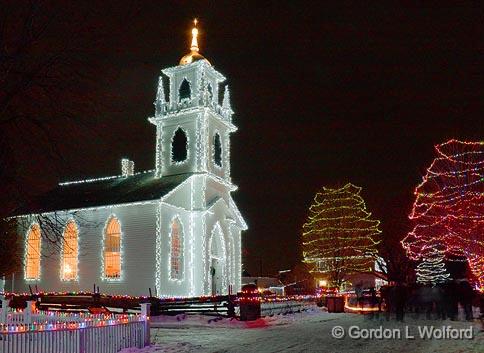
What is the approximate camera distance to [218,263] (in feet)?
137

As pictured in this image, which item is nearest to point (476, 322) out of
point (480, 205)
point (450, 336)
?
point (450, 336)

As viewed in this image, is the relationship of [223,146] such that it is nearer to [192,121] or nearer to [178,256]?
[192,121]

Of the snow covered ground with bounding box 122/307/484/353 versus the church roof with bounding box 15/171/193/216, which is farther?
the church roof with bounding box 15/171/193/216

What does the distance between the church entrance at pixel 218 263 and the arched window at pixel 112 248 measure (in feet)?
19.7

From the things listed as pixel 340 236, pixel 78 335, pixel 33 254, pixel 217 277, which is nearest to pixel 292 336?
pixel 78 335

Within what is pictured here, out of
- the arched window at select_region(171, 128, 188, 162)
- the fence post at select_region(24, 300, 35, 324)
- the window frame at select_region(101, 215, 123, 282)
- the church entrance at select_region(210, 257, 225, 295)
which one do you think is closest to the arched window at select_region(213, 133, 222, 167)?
the arched window at select_region(171, 128, 188, 162)

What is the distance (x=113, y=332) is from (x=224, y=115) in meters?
29.4

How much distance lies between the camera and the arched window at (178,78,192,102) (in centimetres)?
4216

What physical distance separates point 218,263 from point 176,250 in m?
4.30

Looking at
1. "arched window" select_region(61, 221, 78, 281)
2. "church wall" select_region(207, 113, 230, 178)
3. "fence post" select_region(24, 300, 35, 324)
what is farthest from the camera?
"church wall" select_region(207, 113, 230, 178)

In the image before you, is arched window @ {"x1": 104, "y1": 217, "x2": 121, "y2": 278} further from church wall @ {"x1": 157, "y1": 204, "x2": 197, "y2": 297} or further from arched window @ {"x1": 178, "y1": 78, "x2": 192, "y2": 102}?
arched window @ {"x1": 178, "y1": 78, "x2": 192, "y2": 102}

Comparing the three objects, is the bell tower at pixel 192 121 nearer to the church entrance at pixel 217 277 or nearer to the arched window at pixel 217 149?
the arched window at pixel 217 149

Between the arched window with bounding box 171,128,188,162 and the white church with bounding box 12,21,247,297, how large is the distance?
6 centimetres

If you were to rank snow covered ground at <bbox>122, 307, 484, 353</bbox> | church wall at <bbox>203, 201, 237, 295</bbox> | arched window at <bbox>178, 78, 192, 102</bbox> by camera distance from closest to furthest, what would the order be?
1. snow covered ground at <bbox>122, 307, 484, 353</bbox>
2. church wall at <bbox>203, 201, 237, 295</bbox>
3. arched window at <bbox>178, 78, 192, 102</bbox>
